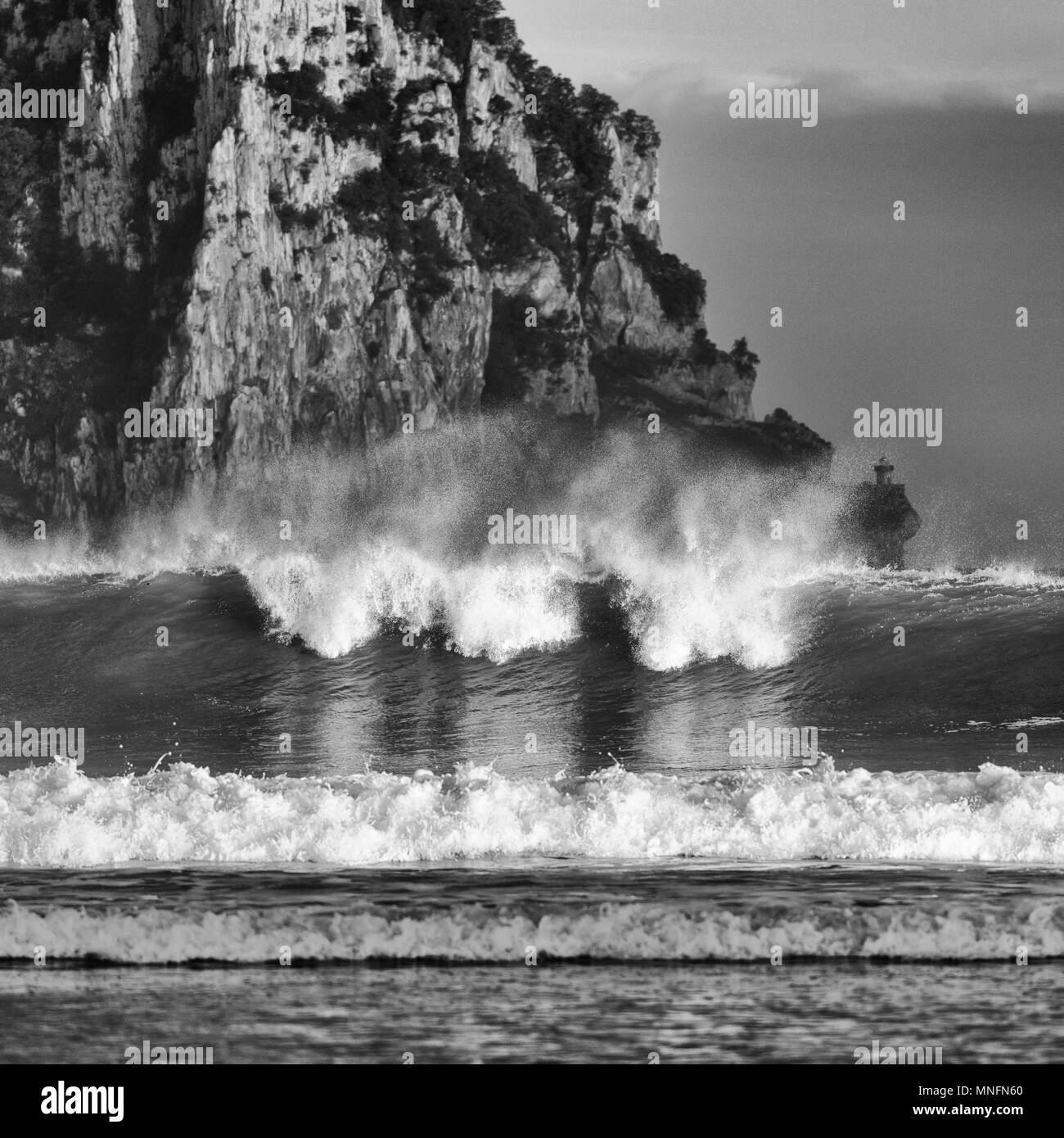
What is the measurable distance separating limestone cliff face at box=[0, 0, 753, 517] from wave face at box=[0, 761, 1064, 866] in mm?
106661

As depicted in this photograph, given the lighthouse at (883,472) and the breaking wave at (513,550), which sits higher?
the lighthouse at (883,472)

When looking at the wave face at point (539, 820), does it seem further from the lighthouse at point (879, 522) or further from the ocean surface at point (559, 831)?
the lighthouse at point (879, 522)

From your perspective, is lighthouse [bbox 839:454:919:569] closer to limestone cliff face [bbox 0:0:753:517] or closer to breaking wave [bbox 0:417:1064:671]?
breaking wave [bbox 0:417:1064:671]

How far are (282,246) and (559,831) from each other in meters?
111

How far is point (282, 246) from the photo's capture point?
128 m

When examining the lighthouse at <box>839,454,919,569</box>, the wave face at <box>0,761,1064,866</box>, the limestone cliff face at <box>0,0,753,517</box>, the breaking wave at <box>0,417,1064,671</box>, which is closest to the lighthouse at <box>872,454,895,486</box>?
the lighthouse at <box>839,454,919,569</box>

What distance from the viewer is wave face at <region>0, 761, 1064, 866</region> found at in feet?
62.7

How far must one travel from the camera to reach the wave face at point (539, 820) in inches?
753

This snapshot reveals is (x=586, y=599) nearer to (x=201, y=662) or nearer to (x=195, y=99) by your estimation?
(x=201, y=662)

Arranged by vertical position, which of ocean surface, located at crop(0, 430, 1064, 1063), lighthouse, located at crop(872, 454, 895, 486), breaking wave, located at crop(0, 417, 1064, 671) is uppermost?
lighthouse, located at crop(872, 454, 895, 486)

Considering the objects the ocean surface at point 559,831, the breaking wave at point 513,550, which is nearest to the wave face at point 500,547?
the breaking wave at point 513,550

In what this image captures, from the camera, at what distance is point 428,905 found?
15586 mm

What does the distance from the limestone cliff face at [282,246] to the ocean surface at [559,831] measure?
281 feet

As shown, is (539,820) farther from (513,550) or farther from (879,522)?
(879,522)
